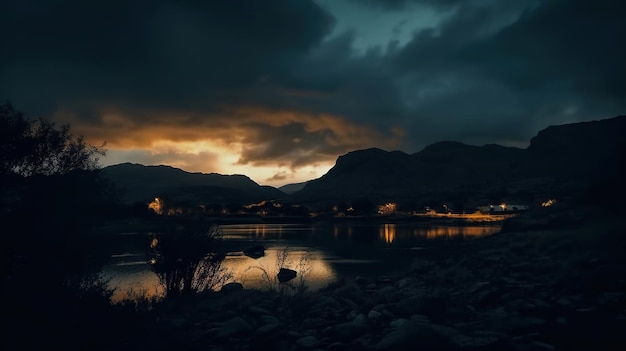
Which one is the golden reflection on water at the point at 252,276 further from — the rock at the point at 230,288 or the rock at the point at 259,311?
the rock at the point at 259,311

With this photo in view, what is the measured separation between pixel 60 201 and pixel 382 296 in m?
12.3

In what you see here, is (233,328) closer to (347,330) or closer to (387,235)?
(347,330)

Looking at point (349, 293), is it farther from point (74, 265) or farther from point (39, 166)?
point (39, 166)

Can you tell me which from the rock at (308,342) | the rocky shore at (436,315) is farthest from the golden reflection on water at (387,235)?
the rock at (308,342)

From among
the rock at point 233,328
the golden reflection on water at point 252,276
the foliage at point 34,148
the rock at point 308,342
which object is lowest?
the golden reflection on water at point 252,276

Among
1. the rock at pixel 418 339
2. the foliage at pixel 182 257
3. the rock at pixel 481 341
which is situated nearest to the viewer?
the rock at pixel 481 341

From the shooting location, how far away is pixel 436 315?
14117 millimetres

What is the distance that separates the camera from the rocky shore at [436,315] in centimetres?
1116

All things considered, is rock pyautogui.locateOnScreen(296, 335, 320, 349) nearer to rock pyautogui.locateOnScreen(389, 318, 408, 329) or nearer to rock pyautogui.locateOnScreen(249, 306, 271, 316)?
rock pyautogui.locateOnScreen(389, 318, 408, 329)

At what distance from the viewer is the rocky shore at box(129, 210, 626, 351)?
36.6 ft

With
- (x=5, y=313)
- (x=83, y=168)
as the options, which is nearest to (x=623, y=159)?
(x=83, y=168)

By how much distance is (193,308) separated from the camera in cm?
1705

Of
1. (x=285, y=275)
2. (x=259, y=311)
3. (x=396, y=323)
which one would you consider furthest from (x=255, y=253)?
(x=396, y=323)

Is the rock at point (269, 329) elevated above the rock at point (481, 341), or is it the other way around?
the rock at point (481, 341)
